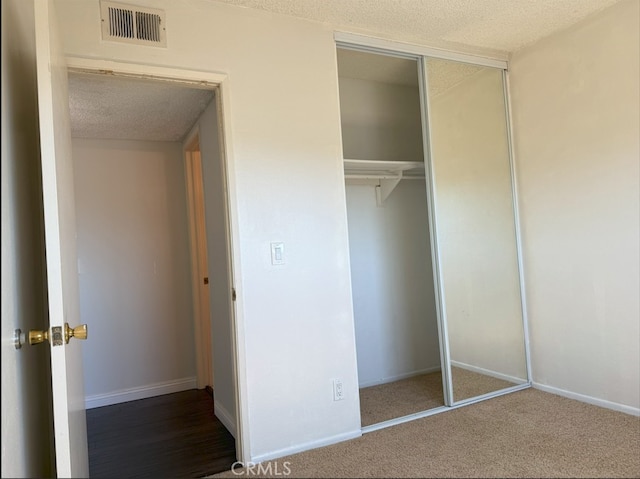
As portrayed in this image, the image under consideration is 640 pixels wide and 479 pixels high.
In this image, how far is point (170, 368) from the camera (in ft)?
13.0

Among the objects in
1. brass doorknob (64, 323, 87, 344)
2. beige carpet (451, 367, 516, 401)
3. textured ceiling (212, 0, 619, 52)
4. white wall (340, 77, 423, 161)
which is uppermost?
textured ceiling (212, 0, 619, 52)

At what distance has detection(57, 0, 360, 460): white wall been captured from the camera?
2.36 m

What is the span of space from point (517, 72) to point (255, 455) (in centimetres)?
307

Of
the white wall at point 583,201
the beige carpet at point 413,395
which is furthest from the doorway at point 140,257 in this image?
the white wall at point 583,201

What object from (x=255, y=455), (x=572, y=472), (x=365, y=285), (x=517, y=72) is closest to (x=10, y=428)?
(x=255, y=455)

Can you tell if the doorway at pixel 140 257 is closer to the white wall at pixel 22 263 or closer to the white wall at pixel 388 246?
the white wall at pixel 388 246

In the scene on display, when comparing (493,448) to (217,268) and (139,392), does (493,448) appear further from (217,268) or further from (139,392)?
(139,392)

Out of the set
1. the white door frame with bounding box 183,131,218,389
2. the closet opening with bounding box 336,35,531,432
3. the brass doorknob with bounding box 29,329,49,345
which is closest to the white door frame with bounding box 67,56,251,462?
the closet opening with bounding box 336,35,531,432

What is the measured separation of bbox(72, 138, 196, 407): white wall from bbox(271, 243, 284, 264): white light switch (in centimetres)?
187

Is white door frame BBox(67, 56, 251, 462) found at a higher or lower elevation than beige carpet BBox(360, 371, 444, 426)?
higher

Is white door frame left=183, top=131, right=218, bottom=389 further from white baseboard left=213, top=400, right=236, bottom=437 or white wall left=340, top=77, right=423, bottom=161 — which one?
white wall left=340, top=77, right=423, bottom=161

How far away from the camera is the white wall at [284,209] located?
7.75ft

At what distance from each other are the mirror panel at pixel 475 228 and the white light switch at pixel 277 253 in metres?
1.13

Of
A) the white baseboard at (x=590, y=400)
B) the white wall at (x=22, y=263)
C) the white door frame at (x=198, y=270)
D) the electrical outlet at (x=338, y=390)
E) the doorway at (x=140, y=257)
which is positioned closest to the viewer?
the white wall at (x=22, y=263)
